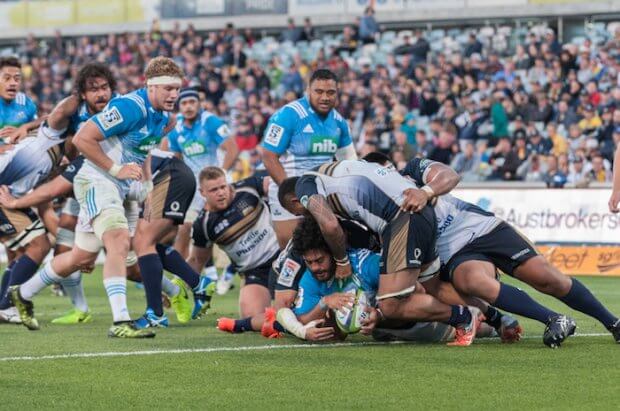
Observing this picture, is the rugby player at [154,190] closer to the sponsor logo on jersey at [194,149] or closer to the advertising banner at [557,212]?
the sponsor logo on jersey at [194,149]

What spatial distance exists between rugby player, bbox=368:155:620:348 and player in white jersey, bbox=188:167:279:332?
248 centimetres

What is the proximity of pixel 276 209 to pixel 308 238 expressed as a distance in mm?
3456

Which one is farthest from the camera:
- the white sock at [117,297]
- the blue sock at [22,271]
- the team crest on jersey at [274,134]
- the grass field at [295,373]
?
the team crest on jersey at [274,134]

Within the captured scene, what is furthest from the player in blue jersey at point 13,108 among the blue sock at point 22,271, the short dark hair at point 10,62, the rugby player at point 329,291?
the rugby player at point 329,291

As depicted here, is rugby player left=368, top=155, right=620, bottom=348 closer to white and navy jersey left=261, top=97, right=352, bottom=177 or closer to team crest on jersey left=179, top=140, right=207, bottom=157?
white and navy jersey left=261, top=97, right=352, bottom=177

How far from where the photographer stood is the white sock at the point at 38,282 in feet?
35.8

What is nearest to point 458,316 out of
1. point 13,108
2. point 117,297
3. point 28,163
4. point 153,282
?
point 117,297

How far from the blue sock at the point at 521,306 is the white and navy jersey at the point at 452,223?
474 mm

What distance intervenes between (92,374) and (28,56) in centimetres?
3101

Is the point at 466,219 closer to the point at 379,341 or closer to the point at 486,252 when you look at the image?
the point at 486,252

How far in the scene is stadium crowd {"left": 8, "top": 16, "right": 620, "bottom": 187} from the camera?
77.3 ft

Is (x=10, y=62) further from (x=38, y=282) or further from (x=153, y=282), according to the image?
(x=153, y=282)

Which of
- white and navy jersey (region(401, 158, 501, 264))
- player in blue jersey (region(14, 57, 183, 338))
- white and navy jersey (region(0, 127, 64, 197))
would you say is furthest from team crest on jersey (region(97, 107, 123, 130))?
white and navy jersey (region(401, 158, 501, 264))

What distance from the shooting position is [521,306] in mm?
8883
